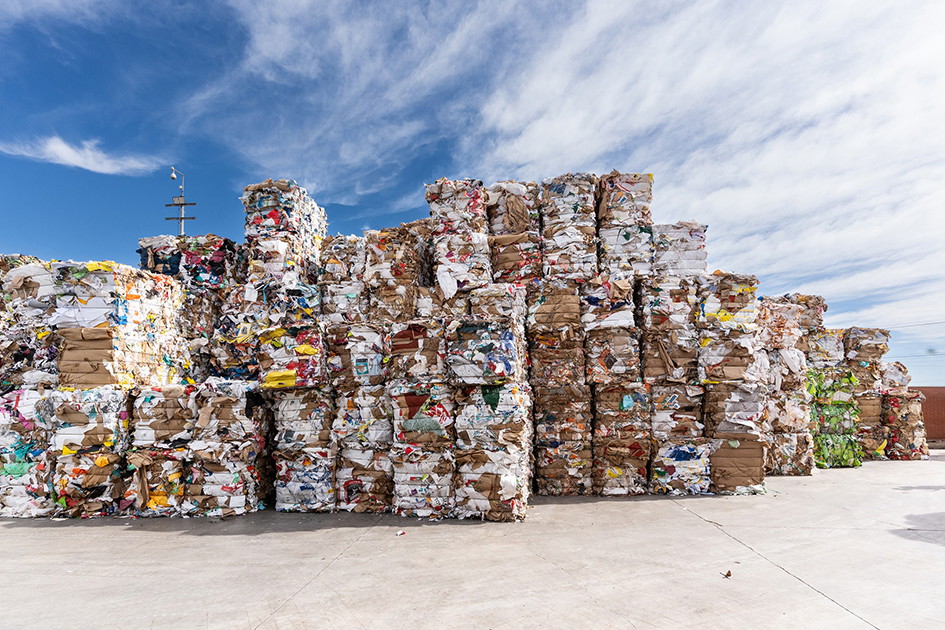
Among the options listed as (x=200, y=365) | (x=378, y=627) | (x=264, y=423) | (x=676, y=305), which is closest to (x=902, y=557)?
(x=676, y=305)

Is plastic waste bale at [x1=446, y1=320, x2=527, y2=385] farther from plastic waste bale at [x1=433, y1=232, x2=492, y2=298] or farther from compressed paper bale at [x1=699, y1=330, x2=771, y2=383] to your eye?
compressed paper bale at [x1=699, y1=330, x2=771, y2=383]

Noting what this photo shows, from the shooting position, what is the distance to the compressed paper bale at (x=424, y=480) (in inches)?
179

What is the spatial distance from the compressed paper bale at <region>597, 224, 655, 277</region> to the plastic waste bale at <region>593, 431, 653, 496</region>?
1.97 meters

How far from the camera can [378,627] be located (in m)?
2.53

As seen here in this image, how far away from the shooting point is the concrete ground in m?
2.65

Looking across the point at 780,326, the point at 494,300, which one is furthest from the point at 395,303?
the point at 780,326

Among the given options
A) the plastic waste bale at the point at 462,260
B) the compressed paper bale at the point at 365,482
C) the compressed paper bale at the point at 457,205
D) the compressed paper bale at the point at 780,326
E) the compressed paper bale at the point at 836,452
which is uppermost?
the compressed paper bale at the point at 457,205

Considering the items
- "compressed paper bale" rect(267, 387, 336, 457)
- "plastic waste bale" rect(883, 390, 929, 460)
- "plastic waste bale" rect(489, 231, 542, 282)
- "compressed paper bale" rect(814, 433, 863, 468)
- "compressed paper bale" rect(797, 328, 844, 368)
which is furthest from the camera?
"plastic waste bale" rect(883, 390, 929, 460)

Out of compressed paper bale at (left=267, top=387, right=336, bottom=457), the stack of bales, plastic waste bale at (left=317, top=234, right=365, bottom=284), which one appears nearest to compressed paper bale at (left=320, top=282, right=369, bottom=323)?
plastic waste bale at (left=317, top=234, right=365, bottom=284)

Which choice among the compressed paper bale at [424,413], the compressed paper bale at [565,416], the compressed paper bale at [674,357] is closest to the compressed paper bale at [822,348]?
the compressed paper bale at [674,357]

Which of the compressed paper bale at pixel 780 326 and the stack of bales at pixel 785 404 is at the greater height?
the compressed paper bale at pixel 780 326

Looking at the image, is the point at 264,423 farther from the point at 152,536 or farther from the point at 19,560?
the point at 19,560

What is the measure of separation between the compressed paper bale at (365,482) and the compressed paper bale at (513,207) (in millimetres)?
3002

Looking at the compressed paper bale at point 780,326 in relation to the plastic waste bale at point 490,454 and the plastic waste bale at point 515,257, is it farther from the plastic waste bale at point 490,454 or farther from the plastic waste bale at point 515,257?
the plastic waste bale at point 490,454
